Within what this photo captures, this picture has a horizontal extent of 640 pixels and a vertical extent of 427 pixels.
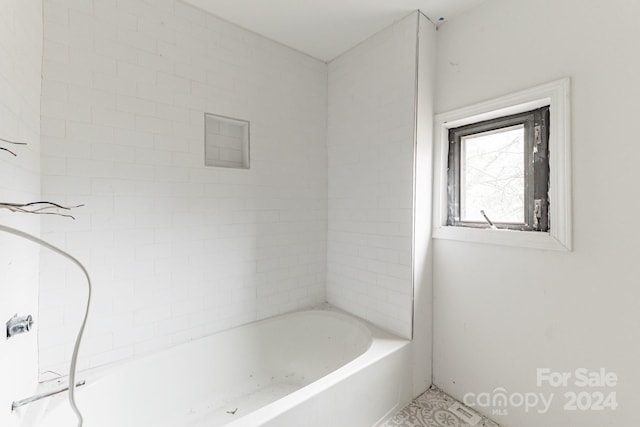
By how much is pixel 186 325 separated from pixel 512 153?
2206mm

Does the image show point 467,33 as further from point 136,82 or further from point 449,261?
point 136,82

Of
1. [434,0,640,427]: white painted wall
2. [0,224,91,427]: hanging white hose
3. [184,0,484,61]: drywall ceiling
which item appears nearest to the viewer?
[0,224,91,427]: hanging white hose

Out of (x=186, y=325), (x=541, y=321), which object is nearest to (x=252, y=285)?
(x=186, y=325)

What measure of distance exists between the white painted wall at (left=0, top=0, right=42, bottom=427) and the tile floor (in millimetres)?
1724

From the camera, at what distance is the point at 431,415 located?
1.64 meters

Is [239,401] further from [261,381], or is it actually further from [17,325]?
[17,325]

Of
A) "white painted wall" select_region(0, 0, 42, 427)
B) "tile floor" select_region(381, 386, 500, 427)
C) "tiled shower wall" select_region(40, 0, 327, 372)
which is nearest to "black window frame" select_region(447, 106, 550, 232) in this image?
"tile floor" select_region(381, 386, 500, 427)

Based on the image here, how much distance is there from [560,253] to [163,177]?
2142 mm

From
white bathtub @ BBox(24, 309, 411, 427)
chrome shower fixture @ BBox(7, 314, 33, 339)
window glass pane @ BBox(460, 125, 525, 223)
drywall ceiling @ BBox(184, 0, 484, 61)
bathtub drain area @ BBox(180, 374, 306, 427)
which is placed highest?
drywall ceiling @ BBox(184, 0, 484, 61)

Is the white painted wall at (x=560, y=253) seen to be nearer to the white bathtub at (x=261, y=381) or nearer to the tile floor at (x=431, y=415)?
the tile floor at (x=431, y=415)

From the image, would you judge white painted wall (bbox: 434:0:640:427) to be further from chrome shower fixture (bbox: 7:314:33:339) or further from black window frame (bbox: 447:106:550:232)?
chrome shower fixture (bbox: 7:314:33:339)

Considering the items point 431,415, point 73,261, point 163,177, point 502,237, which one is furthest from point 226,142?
point 431,415

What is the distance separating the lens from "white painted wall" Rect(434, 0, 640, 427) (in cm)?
119

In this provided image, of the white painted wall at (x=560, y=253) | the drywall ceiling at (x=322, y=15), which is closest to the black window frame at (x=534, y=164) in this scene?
the white painted wall at (x=560, y=253)
